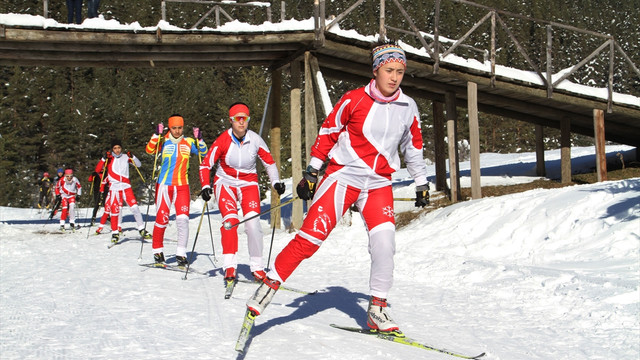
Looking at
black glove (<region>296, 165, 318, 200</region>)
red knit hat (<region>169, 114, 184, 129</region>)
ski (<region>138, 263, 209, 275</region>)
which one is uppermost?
red knit hat (<region>169, 114, 184, 129</region>)

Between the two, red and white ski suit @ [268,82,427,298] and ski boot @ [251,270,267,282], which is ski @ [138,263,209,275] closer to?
ski boot @ [251,270,267,282]

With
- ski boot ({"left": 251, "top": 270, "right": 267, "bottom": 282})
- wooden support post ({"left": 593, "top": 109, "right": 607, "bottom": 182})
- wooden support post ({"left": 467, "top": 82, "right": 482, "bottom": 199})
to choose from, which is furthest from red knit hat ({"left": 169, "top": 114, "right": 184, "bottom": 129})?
wooden support post ({"left": 593, "top": 109, "right": 607, "bottom": 182})

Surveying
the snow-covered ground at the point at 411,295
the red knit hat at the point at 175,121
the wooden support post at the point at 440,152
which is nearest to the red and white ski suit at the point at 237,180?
the snow-covered ground at the point at 411,295

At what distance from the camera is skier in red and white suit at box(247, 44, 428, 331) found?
4617 millimetres

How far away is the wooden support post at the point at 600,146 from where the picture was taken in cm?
1434

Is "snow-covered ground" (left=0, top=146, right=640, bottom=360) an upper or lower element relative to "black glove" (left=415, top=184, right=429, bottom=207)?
lower

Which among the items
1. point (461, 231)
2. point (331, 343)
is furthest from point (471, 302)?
point (461, 231)

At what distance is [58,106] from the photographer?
56000 millimetres

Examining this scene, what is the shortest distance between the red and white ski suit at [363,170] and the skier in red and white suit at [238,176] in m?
2.44

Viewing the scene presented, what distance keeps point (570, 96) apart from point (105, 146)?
48826 mm

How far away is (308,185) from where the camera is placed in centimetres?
464

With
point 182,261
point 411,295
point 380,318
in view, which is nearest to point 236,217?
point 182,261

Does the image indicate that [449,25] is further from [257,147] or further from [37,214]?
[257,147]

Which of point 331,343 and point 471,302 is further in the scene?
point 471,302
